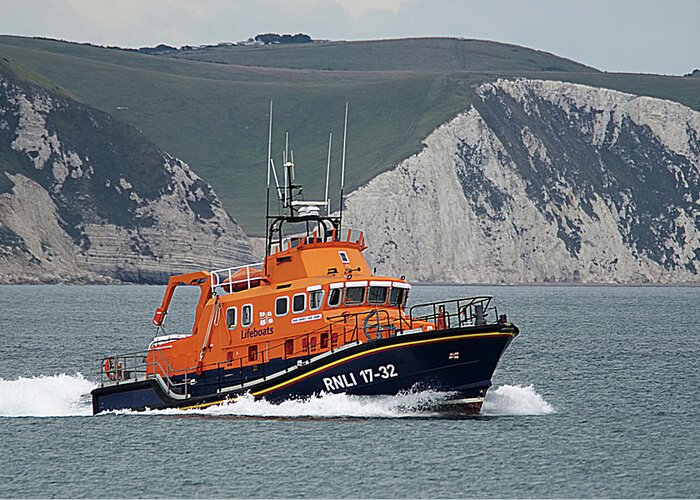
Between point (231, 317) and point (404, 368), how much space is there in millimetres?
5836

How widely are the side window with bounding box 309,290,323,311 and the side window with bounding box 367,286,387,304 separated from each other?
4.51 feet

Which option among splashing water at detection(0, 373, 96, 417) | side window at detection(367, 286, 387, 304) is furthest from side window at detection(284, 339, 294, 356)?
splashing water at detection(0, 373, 96, 417)

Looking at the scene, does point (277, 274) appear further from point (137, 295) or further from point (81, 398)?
point (137, 295)

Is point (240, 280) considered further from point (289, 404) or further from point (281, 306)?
point (289, 404)

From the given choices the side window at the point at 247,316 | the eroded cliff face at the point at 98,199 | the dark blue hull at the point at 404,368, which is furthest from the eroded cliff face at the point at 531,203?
the dark blue hull at the point at 404,368

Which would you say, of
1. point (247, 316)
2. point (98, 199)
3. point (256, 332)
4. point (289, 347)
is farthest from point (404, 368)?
point (98, 199)

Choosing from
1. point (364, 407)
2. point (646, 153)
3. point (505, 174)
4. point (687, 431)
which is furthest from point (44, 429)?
point (646, 153)

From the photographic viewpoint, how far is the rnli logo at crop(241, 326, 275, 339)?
123 feet

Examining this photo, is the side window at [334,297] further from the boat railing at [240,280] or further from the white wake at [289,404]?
the boat railing at [240,280]

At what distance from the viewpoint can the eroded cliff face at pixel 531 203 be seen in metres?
175

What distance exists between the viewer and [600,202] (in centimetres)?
18675

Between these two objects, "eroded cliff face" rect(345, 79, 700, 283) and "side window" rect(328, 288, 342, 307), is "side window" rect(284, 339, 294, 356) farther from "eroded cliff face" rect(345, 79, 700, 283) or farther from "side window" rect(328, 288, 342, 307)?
"eroded cliff face" rect(345, 79, 700, 283)

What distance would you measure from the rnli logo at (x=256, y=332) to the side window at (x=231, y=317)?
0.42 meters

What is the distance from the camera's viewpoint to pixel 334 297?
3678 centimetres
